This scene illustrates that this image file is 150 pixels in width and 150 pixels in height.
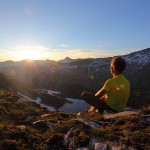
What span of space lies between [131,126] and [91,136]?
1.54 meters

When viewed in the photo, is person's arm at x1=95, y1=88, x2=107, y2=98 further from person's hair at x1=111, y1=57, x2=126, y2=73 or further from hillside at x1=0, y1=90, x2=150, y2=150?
hillside at x1=0, y1=90, x2=150, y2=150

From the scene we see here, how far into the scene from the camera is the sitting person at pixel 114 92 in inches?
514

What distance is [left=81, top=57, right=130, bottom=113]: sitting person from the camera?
42.8 ft

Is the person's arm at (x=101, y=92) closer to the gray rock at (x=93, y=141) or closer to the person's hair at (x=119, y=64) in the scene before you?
the person's hair at (x=119, y=64)

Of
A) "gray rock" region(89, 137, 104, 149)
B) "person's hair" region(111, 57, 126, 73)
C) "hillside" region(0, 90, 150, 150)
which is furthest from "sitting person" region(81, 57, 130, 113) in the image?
"gray rock" region(89, 137, 104, 149)

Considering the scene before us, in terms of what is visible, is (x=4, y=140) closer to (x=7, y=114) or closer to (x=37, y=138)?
(x=37, y=138)

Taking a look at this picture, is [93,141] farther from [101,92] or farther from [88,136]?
[101,92]

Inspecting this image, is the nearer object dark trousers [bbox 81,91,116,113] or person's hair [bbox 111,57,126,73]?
person's hair [bbox 111,57,126,73]

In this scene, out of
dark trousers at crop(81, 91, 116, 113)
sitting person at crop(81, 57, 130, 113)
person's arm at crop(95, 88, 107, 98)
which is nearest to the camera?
sitting person at crop(81, 57, 130, 113)

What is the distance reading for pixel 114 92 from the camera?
525 inches

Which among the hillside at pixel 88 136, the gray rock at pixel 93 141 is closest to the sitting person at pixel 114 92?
the hillside at pixel 88 136

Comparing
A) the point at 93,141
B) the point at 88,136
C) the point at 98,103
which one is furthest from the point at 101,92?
the point at 93,141

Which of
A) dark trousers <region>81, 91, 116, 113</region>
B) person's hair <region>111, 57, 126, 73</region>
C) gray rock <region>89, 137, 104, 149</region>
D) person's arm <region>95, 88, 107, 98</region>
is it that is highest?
person's hair <region>111, 57, 126, 73</region>

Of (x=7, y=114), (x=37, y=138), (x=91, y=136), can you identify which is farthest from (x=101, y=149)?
(x=7, y=114)
